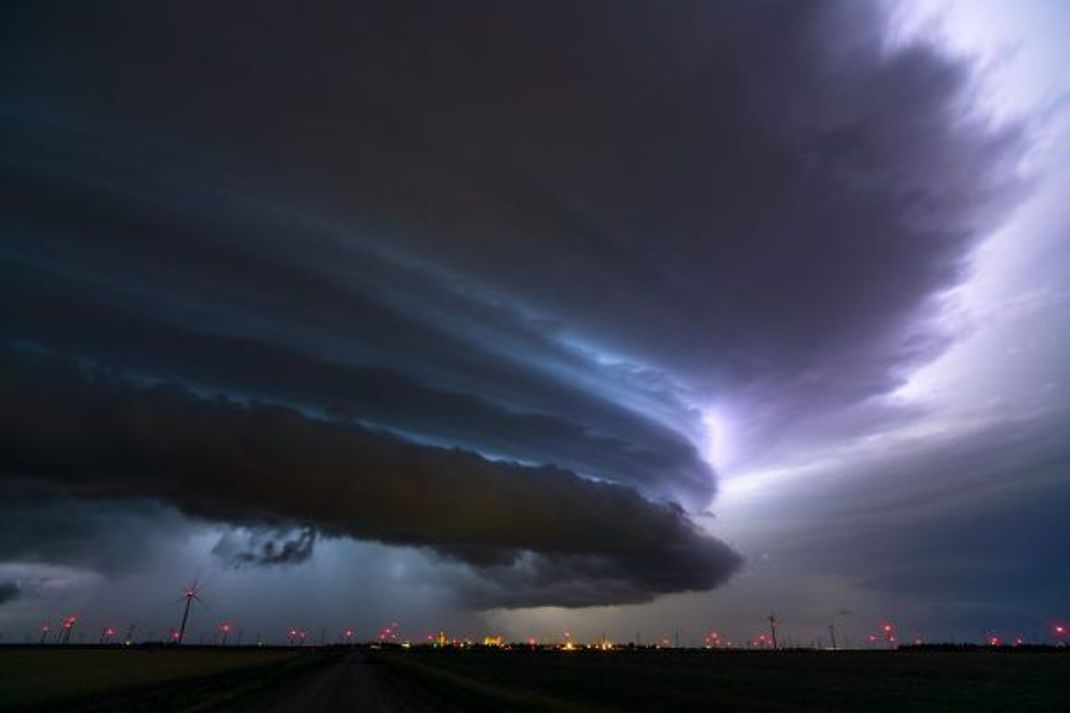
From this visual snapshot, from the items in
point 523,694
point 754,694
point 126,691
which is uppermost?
point 754,694

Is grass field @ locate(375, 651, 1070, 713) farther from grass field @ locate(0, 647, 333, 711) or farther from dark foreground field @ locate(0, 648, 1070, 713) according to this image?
grass field @ locate(0, 647, 333, 711)

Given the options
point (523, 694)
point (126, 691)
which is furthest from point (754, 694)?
point (126, 691)

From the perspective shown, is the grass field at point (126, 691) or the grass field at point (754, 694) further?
A: the grass field at point (754, 694)

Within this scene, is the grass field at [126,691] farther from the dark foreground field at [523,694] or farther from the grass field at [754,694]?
the grass field at [754,694]

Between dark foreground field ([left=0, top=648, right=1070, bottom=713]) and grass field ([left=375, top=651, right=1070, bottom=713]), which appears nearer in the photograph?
dark foreground field ([left=0, top=648, right=1070, bottom=713])

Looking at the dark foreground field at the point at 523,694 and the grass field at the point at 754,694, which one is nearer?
the dark foreground field at the point at 523,694

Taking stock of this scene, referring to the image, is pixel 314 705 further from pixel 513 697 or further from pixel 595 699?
pixel 595 699

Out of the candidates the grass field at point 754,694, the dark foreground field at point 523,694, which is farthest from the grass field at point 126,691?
the grass field at point 754,694

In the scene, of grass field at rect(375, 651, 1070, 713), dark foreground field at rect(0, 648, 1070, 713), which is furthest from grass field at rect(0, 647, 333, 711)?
grass field at rect(375, 651, 1070, 713)

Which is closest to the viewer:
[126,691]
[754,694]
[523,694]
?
[523,694]

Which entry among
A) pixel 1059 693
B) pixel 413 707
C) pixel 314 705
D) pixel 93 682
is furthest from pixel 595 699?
pixel 93 682

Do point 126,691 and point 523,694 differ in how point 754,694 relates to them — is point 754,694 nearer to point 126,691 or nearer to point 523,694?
point 523,694
